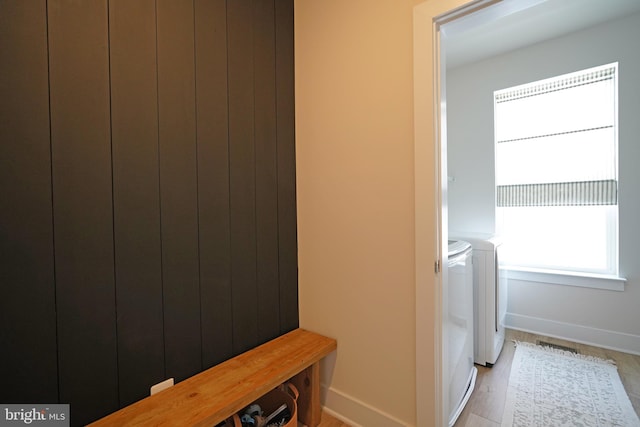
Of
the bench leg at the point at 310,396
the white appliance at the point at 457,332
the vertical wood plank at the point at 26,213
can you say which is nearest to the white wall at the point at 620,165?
the white appliance at the point at 457,332

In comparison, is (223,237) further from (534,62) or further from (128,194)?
(534,62)

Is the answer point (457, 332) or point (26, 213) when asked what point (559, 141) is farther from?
point (26, 213)

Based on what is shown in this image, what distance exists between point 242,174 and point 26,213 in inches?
31.7

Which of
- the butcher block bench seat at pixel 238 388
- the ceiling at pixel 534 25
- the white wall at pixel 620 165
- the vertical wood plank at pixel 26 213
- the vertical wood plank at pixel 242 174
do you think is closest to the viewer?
the vertical wood plank at pixel 26 213

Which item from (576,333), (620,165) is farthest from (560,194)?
(576,333)

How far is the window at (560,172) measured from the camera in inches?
93.8

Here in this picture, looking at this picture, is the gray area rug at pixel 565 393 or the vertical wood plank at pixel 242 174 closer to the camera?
the vertical wood plank at pixel 242 174

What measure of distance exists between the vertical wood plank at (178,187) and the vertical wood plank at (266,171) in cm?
35

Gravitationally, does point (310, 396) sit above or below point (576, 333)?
above

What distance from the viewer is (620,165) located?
226cm

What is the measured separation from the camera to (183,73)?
1.20 m

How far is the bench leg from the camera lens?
1.47 m

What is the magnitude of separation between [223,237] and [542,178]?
10.0 ft

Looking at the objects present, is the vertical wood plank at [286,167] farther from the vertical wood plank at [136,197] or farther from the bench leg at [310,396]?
the vertical wood plank at [136,197]
